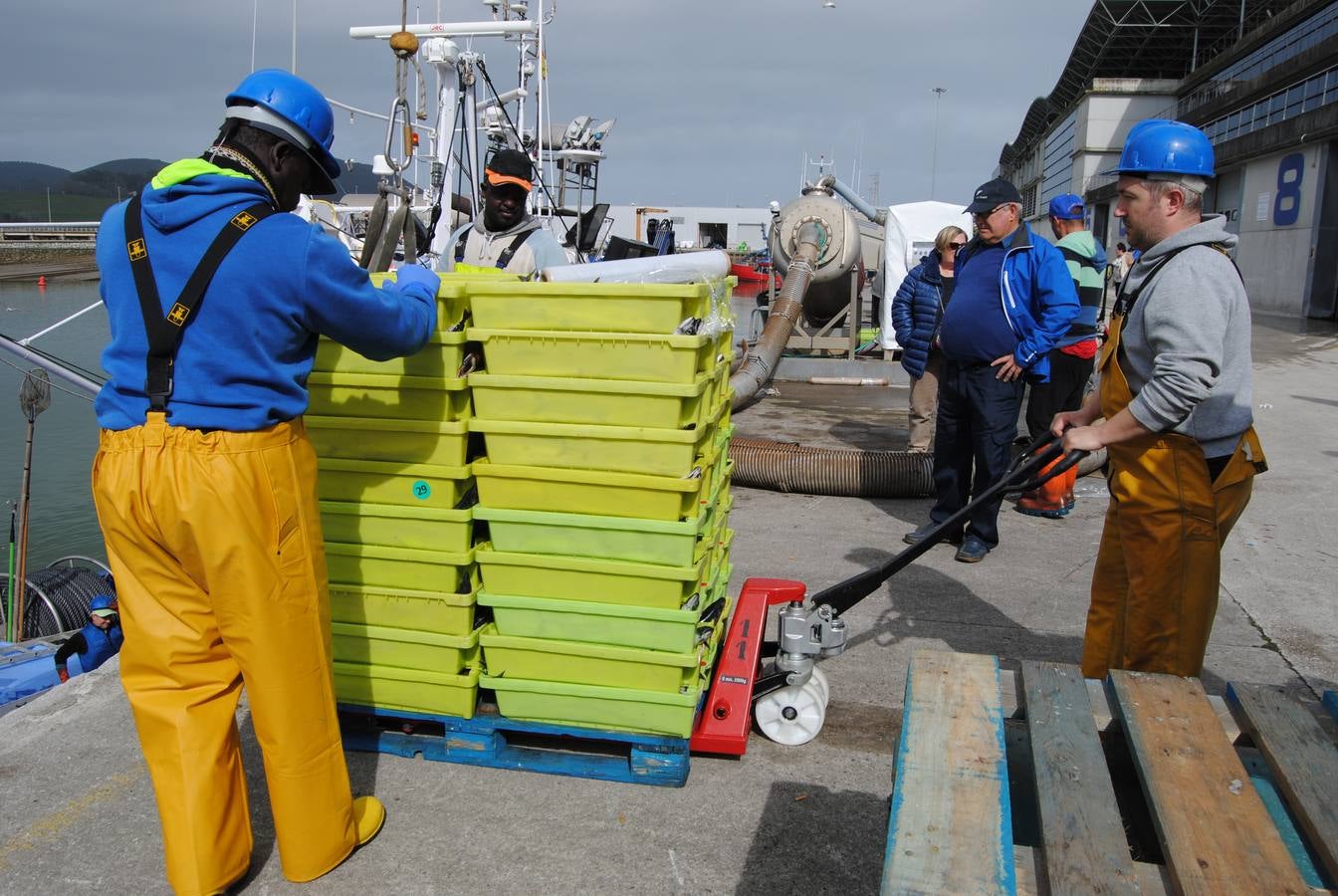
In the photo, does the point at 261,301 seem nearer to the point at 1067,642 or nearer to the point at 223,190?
the point at 223,190

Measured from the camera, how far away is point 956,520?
3.24 m

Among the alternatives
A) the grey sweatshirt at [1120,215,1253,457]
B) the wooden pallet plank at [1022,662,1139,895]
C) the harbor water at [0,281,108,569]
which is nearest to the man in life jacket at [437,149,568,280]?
the grey sweatshirt at [1120,215,1253,457]

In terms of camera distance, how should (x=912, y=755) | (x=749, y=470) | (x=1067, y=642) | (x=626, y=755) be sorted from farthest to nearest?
1. (x=749, y=470)
2. (x=1067, y=642)
3. (x=626, y=755)
4. (x=912, y=755)

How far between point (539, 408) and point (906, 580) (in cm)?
303

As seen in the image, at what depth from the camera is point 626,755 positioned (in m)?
3.33

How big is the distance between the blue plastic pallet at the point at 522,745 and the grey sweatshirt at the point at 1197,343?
72.8 inches

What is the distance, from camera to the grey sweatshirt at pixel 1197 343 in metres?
2.77

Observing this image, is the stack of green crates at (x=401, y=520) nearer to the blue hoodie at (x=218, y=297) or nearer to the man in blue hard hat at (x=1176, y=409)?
the blue hoodie at (x=218, y=297)

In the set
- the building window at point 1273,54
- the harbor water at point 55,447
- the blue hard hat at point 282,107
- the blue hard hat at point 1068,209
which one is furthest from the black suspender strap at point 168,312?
the building window at point 1273,54

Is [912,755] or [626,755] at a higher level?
[912,755]

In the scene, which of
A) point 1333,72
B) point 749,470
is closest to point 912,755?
point 749,470

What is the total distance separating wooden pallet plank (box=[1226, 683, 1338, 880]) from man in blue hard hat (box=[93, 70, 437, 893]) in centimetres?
234

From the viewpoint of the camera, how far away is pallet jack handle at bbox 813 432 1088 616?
10.6 ft

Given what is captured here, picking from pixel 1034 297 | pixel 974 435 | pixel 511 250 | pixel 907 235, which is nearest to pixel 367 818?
pixel 511 250
